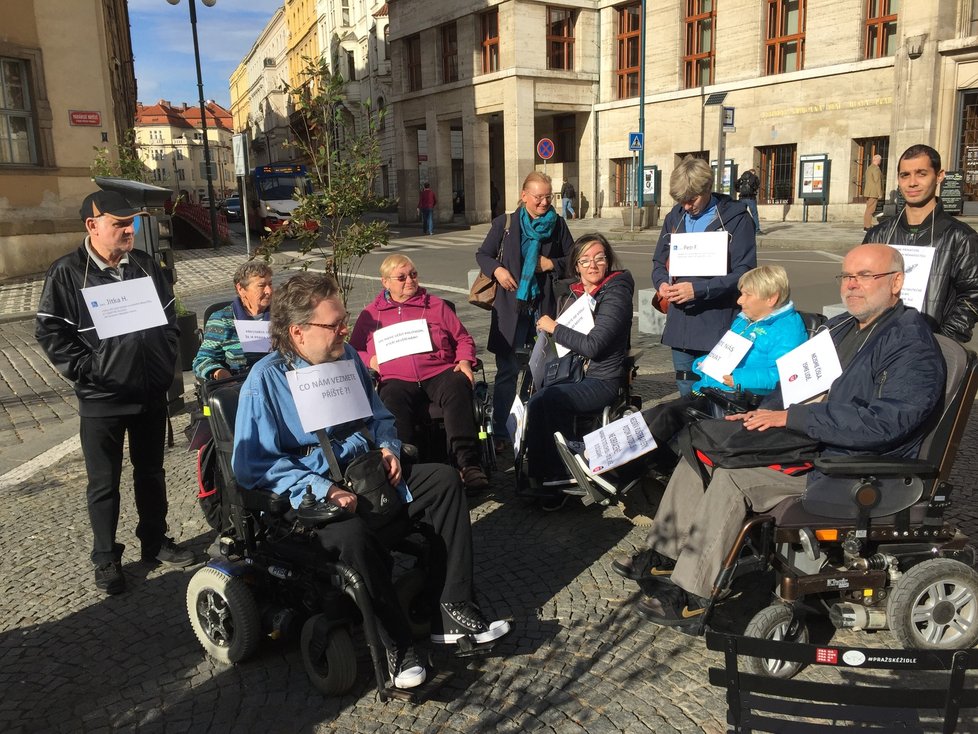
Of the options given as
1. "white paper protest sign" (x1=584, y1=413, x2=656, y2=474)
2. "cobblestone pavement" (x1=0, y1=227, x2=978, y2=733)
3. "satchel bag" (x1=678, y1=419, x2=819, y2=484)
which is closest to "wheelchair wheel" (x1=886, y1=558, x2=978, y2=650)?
"cobblestone pavement" (x1=0, y1=227, x2=978, y2=733)

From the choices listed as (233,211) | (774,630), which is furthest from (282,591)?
(233,211)

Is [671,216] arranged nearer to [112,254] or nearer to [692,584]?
Answer: [692,584]

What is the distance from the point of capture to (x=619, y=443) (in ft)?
14.0

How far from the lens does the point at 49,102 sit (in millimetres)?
17109

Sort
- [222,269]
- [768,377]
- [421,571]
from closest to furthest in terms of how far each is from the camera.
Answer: [421,571] < [768,377] < [222,269]

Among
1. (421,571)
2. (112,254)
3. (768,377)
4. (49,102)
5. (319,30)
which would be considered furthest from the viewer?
(319,30)

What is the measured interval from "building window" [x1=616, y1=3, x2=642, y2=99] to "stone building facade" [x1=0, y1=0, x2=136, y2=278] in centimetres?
2176

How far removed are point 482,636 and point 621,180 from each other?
3265cm

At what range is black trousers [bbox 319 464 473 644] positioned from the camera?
2.94 metres

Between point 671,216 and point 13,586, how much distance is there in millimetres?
4475

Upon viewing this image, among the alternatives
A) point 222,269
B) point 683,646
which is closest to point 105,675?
point 683,646

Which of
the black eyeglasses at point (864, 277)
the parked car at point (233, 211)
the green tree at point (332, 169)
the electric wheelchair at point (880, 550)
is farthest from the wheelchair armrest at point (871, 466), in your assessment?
the parked car at point (233, 211)

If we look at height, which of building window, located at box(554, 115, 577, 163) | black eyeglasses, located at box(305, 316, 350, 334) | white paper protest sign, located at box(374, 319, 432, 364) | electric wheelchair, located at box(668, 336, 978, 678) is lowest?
electric wheelchair, located at box(668, 336, 978, 678)

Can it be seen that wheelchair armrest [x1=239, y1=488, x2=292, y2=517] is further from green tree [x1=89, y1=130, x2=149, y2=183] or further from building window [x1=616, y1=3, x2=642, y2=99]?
building window [x1=616, y1=3, x2=642, y2=99]
